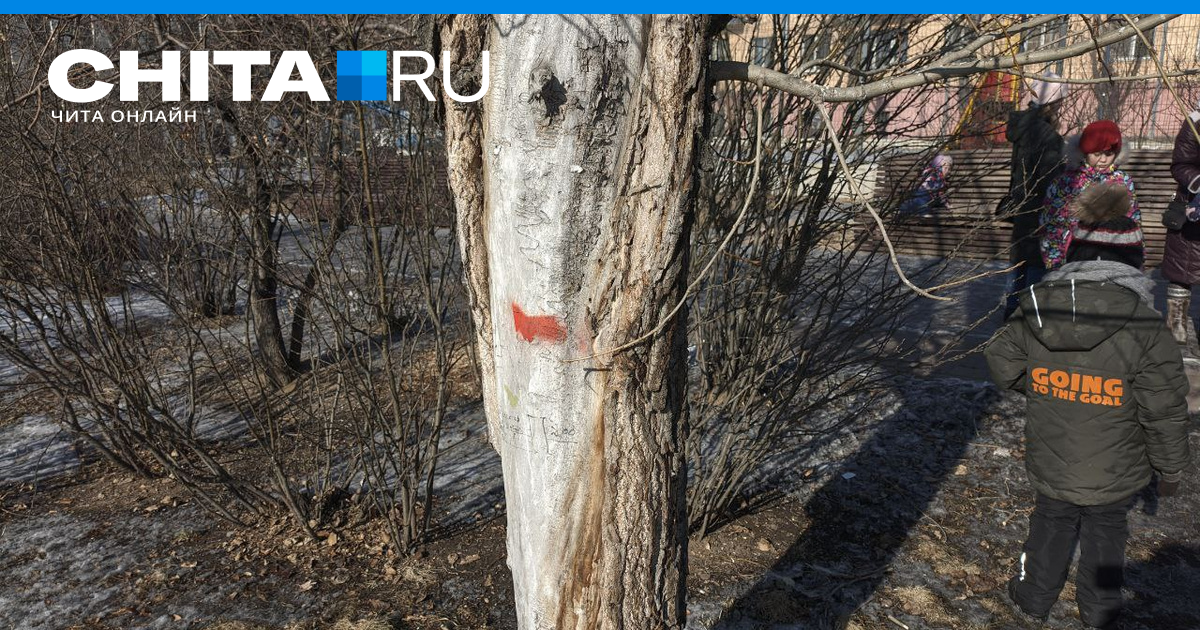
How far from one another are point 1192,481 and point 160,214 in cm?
597

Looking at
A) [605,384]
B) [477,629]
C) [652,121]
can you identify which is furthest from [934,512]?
[652,121]

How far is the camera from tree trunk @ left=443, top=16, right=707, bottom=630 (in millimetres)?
1567

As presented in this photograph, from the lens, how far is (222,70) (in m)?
4.79

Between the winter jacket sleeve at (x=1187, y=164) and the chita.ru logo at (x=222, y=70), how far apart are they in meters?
4.78

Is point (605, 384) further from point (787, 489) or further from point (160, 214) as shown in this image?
point (160, 214)

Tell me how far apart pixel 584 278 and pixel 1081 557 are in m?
2.42

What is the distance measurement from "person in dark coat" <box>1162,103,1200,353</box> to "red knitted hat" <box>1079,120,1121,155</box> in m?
0.94

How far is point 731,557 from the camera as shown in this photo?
359 cm

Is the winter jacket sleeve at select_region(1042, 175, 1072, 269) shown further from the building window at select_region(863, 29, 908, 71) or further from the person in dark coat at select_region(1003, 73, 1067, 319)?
the building window at select_region(863, 29, 908, 71)

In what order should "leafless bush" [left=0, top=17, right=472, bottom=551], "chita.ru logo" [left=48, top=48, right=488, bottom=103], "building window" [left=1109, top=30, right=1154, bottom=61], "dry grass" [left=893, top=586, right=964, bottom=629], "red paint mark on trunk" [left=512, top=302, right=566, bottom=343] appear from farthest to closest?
"chita.ru logo" [left=48, top=48, right=488, bottom=103]
"leafless bush" [left=0, top=17, right=472, bottom=551]
"dry grass" [left=893, top=586, right=964, bottom=629]
"red paint mark on trunk" [left=512, top=302, right=566, bottom=343]
"building window" [left=1109, top=30, right=1154, bottom=61]

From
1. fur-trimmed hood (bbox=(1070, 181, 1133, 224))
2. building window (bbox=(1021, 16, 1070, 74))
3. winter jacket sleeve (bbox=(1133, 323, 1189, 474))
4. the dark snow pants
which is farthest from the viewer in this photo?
fur-trimmed hood (bbox=(1070, 181, 1133, 224))

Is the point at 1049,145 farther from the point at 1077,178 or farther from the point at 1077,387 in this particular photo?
the point at 1077,387

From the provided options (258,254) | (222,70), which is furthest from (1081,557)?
(222,70)

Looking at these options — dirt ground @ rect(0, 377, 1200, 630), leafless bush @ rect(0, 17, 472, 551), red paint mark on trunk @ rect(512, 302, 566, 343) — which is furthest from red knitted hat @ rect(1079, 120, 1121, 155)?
red paint mark on trunk @ rect(512, 302, 566, 343)
